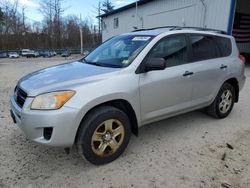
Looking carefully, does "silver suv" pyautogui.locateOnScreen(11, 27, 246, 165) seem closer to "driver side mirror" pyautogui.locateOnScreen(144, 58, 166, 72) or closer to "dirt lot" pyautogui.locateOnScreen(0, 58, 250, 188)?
"driver side mirror" pyautogui.locateOnScreen(144, 58, 166, 72)

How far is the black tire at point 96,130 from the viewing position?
2.88m

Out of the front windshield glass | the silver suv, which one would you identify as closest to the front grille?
the silver suv

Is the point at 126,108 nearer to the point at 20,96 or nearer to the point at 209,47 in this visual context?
the point at 20,96

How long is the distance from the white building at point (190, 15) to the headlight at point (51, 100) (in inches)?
491

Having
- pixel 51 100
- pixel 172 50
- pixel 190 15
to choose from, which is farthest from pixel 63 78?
pixel 190 15

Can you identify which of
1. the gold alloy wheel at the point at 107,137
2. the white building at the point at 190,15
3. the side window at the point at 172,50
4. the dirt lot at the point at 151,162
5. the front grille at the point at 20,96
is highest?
the white building at the point at 190,15

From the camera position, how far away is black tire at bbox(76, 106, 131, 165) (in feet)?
9.45

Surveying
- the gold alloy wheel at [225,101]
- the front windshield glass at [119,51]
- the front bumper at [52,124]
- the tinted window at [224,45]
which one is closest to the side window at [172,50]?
the front windshield glass at [119,51]

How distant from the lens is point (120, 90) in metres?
3.07

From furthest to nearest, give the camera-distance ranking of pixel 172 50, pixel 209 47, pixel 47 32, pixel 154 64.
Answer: pixel 47 32 < pixel 209 47 < pixel 172 50 < pixel 154 64

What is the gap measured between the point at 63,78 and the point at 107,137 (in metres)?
0.97

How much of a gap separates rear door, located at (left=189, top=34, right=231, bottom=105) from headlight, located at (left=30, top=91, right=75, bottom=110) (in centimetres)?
222

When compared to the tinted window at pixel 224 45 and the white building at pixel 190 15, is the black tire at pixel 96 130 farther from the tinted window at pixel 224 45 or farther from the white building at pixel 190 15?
the white building at pixel 190 15

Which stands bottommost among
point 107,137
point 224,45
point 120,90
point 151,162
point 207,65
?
point 151,162
